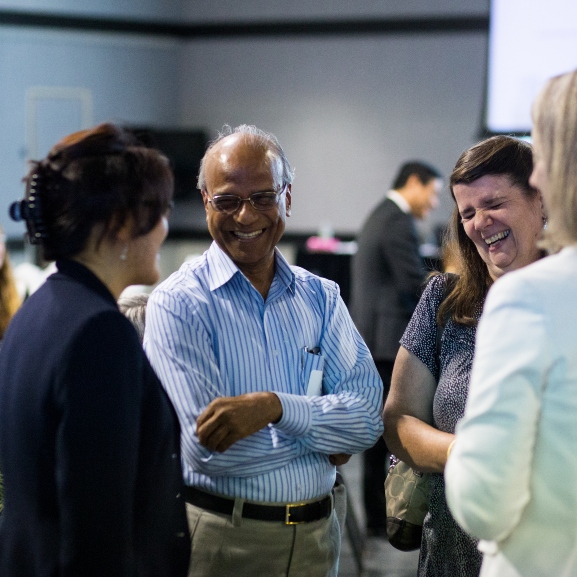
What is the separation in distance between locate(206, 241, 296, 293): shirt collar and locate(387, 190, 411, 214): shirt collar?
10.6 feet

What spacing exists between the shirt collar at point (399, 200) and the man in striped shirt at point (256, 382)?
10.6ft

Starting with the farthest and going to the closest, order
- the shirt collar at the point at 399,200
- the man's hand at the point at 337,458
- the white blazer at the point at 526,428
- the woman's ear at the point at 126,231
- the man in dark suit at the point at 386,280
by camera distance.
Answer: the shirt collar at the point at 399,200 → the man in dark suit at the point at 386,280 → the man's hand at the point at 337,458 → the woman's ear at the point at 126,231 → the white blazer at the point at 526,428

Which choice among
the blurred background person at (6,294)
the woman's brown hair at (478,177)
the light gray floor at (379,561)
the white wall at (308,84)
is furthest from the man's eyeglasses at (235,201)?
the white wall at (308,84)

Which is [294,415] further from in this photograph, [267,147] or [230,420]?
[267,147]

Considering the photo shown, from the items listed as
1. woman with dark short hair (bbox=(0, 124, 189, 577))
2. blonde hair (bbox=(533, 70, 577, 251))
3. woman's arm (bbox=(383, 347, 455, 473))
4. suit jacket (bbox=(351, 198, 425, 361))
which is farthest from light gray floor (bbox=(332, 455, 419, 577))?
blonde hair (bbox=(533, 70, 577, 251))

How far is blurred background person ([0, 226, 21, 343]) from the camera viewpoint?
3.04 m

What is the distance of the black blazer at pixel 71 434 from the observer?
1250 mm

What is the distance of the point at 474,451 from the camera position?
44.3 inches

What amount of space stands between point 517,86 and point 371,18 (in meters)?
2.63

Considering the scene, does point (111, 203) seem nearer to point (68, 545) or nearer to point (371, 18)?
point (68, 545)

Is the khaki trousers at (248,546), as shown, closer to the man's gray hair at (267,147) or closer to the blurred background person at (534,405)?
the blurred background person at (534,405)

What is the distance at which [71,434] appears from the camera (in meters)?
1.24

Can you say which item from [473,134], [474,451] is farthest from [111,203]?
[473,134]

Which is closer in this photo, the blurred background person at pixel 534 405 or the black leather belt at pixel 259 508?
the blurred background person at pixel 534 405
